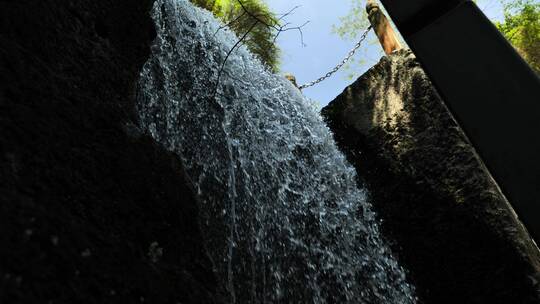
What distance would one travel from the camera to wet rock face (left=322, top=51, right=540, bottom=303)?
117 inches

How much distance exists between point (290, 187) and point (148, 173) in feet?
8.91

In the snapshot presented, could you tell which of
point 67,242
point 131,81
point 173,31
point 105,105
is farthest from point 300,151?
point 67,242

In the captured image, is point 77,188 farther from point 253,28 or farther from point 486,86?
point 253,28

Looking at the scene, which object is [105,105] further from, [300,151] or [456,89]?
[300,151]

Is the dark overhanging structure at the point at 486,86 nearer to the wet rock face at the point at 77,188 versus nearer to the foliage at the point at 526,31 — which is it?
the wet rock face at the point at 77,188

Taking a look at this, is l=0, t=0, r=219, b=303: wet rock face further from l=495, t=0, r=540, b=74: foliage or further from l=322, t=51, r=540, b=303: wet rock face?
l=495, t=0, r=540, b=74: foliage

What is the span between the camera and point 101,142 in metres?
1.01

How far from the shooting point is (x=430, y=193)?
344 centimetres

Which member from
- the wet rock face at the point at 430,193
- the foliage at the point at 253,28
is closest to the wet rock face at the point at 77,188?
the wet rock face at the point at 430,193

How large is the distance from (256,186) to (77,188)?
2.54 metres

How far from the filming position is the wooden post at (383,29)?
22.9 ft

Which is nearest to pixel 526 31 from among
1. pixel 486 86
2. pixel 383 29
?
pixel 383 29

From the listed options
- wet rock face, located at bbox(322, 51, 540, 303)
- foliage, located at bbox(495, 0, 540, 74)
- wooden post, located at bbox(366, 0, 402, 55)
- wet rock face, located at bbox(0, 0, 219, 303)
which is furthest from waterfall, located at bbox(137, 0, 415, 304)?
foliage, located at bbox(495, 0, 540, 74)

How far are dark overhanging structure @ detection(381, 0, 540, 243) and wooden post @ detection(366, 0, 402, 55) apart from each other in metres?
5.99
